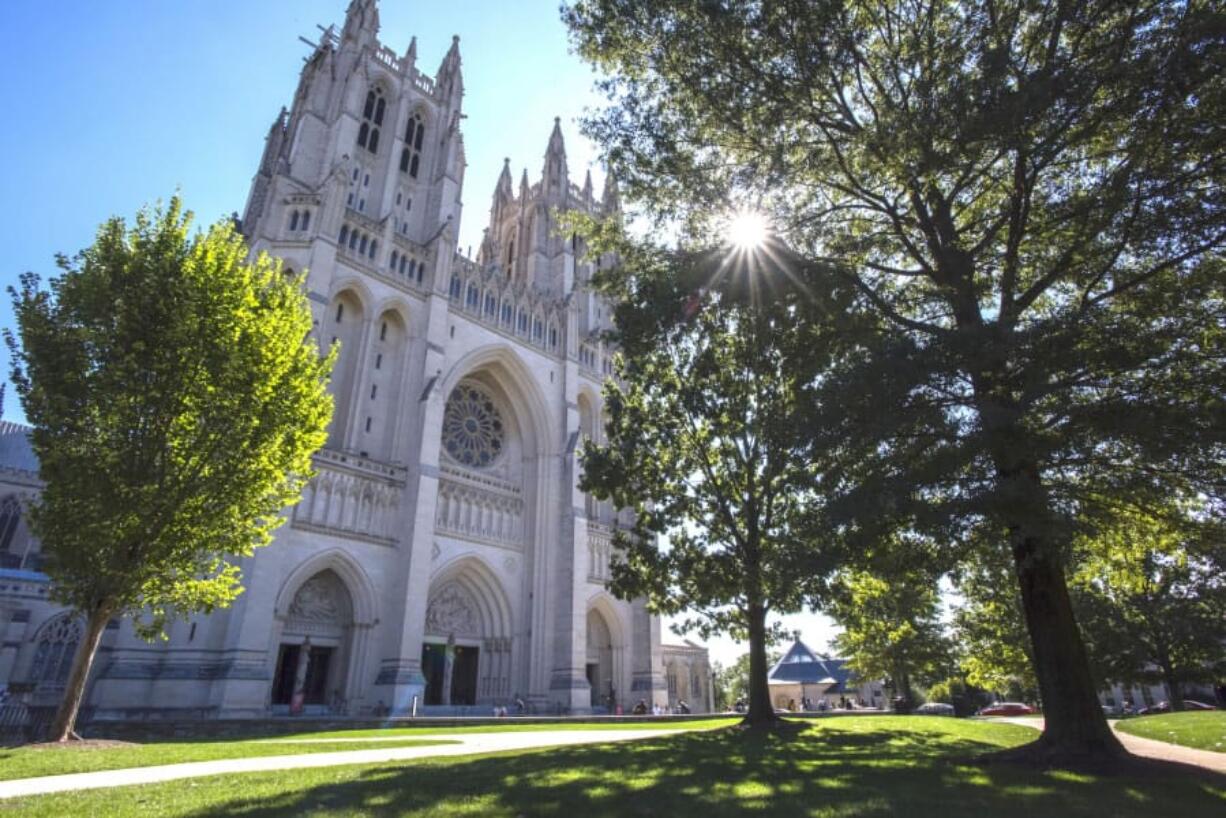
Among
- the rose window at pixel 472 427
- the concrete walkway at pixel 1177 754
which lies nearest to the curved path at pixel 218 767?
the concrete walkway at pixel 1177 754

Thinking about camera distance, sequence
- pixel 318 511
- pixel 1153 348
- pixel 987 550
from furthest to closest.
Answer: pixel 318 511 → pixel 987 550 → pixel 1153 348

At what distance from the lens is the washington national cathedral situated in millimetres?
23797

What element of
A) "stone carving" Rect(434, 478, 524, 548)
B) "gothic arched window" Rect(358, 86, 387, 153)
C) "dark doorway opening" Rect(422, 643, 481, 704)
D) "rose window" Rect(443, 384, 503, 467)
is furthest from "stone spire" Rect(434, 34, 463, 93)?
"dark doorway opening" Rect(422, 643, 481, 704)

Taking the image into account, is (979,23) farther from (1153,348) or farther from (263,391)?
(263,391)

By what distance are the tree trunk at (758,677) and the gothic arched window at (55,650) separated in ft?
88.5

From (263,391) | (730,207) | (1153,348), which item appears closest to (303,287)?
(263,391)

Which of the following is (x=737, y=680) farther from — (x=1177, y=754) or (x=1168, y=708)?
(x=1177, y=754)

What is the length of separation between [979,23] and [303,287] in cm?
2433

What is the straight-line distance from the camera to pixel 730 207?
12516mm

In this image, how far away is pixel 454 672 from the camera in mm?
30078

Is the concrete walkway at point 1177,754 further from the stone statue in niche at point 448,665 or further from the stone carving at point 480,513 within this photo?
the stone carving at point 480,513

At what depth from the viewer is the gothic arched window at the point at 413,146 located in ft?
121

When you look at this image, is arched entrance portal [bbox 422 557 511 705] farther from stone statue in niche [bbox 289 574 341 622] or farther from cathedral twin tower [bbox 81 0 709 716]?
stone statue in niche [bbox 289 574 341 622]

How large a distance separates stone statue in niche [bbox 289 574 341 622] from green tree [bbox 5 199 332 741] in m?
10.9
